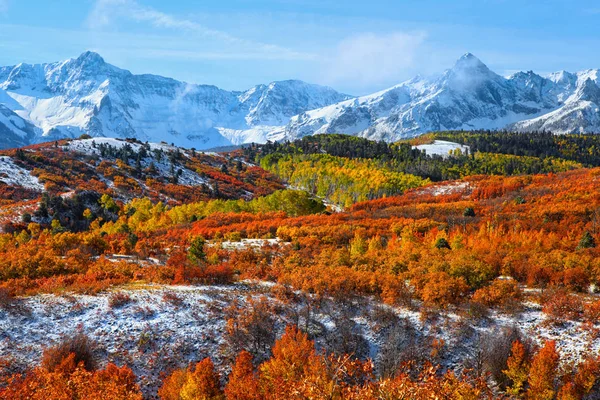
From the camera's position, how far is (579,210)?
59094 mm

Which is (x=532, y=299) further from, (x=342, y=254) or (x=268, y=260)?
(x=268, y=260)

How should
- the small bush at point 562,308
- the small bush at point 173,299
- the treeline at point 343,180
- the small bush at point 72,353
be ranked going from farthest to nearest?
the treeline at point 343,180
the small bush at point 173,299
the small bush at point 562,308
the small bush at point 72,353

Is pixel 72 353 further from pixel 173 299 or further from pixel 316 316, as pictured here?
pixel 316 316

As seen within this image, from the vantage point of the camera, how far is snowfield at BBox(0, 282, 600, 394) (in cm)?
2233

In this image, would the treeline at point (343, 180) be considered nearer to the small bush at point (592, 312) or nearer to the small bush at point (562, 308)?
the small bush at point (562, 308)

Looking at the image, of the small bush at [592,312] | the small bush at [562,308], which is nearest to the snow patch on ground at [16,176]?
the small bush at [562,308]

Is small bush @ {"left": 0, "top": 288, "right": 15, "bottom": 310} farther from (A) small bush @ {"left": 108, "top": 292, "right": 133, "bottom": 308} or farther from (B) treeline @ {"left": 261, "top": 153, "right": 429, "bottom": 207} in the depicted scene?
(B) treeline @ {"left": 261, "top": 153, "right": 429, "bottom": 207}

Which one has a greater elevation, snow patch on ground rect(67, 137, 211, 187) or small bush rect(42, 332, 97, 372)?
snow patch on ground rect(67, 137, 211, 187)

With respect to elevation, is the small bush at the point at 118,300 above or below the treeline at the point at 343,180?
below

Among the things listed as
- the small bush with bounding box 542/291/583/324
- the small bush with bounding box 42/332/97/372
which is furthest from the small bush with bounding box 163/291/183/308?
the small bush with bounding box 542/291/583/324

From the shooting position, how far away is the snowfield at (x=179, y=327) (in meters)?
22.3

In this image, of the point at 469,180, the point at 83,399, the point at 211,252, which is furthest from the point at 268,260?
the point at 469,180

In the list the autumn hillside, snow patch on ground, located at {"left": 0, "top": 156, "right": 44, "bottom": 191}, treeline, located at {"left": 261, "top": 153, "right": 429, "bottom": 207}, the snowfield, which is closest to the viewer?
the autumn hillside

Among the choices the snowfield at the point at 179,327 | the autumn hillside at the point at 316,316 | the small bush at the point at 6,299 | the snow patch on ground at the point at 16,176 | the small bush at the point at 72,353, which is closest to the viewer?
the autumn hillside at the point at 316,316
